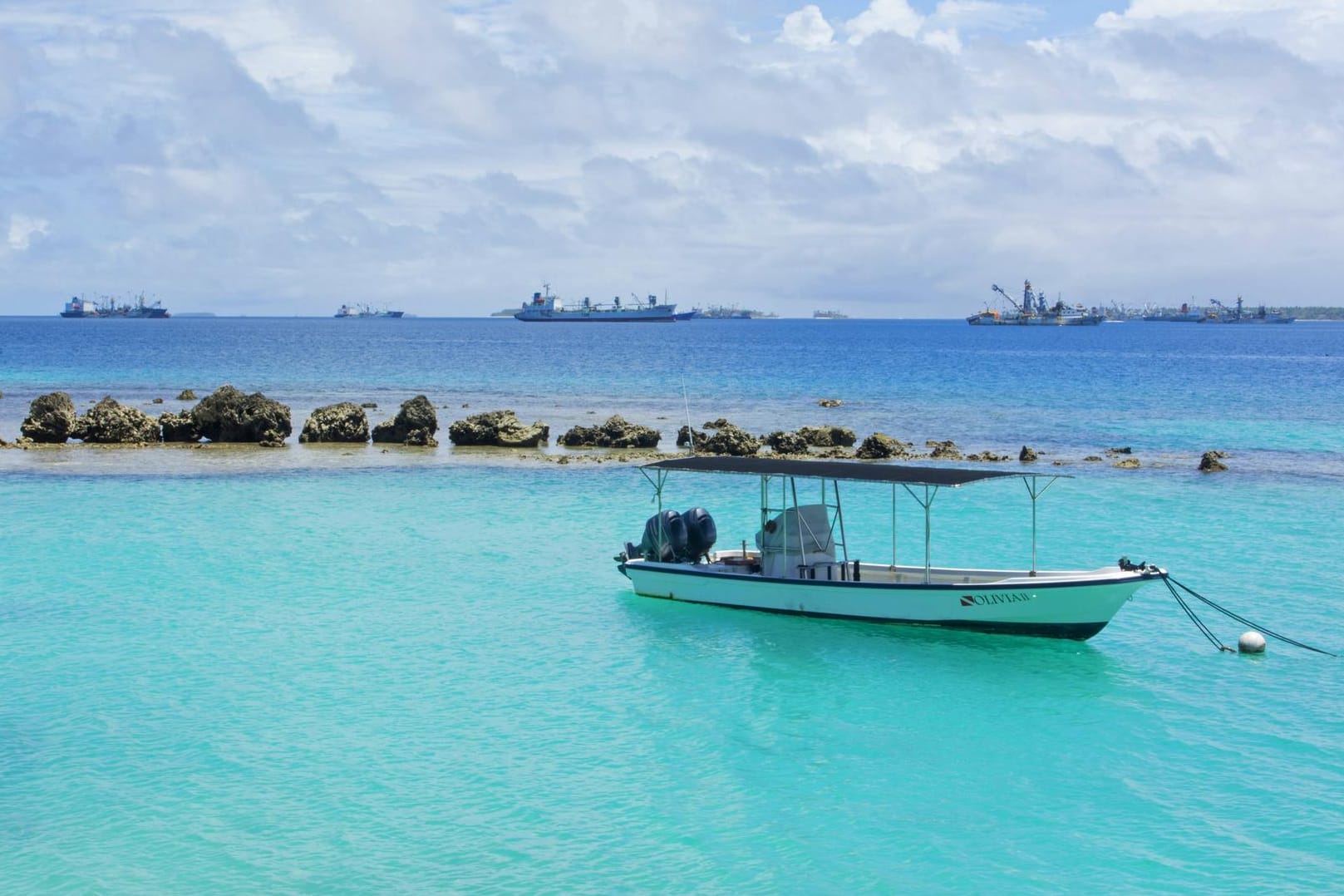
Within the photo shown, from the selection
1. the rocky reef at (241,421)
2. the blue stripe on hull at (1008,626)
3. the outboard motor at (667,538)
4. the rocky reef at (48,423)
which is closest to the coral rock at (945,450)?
the outboard motor at (667,538)

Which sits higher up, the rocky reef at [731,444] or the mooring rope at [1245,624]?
the rocky reef at [731,444]

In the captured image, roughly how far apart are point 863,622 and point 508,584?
8443mm

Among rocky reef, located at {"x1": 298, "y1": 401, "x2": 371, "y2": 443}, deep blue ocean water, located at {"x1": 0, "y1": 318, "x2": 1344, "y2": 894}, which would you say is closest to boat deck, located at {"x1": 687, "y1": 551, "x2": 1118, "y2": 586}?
deep blue ocean water, located at {"x1": 0, "y1": 318, "x2": 1344, "y2": 894}

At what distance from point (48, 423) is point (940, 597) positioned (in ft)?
137

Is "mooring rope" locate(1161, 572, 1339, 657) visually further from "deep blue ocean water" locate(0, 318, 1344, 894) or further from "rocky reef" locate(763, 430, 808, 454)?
"rocky reef" locate(763, 430, 808, 454)

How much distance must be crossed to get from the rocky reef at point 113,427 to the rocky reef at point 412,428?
386 inches

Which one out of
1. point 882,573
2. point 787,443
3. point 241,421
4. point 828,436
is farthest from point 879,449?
point 241,421

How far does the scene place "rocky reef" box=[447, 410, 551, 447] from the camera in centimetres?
5091

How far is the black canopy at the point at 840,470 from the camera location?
22.4 metres

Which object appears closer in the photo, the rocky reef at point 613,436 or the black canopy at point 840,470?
the black canopy at point 840,470

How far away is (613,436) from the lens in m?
50.9

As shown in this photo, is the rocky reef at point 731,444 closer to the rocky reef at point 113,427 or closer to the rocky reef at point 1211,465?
the rocky reef at point 1211,465

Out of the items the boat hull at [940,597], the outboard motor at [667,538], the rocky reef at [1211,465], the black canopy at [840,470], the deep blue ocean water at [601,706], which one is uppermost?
the black canopy at [840,470]

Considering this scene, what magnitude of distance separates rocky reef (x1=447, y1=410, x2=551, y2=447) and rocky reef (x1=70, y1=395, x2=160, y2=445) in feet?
43.3
